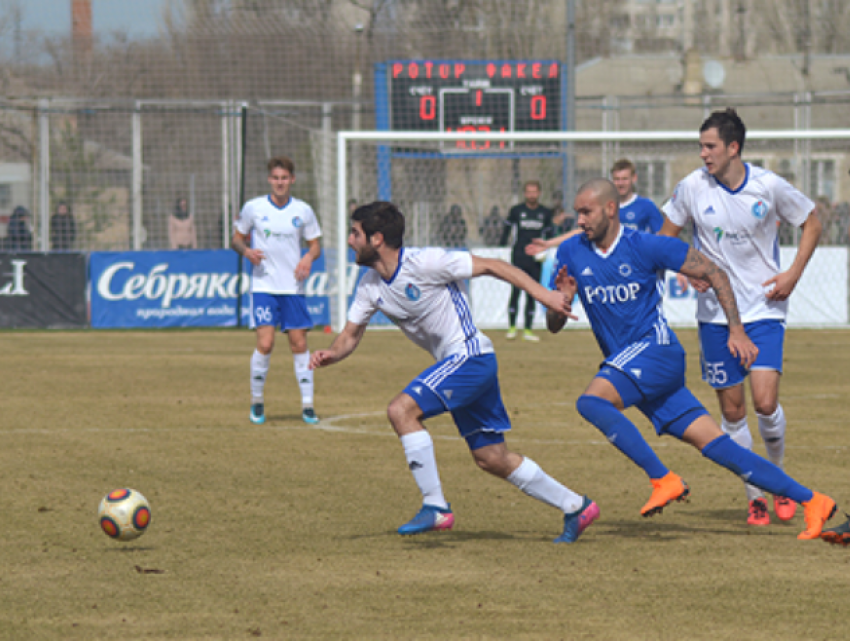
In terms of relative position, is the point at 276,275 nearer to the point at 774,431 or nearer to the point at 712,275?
the point at 774,431

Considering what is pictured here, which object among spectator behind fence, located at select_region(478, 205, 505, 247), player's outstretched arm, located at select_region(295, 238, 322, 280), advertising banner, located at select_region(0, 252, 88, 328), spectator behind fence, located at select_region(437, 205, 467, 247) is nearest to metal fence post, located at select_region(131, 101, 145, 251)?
advertising banner, located at select_region(0, 252, 88, 328)

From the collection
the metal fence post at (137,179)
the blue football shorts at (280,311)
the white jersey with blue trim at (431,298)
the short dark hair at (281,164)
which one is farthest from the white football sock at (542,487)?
the metal fence post at (137,179)

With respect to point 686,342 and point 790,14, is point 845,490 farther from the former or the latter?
point 790,14

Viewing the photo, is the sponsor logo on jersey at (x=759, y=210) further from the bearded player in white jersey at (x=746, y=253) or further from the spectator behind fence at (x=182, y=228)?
the spectator behind fence at (x=182, y=228)

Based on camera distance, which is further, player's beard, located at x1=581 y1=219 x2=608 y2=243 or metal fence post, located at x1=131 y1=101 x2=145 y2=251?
metal fence post, located at x1=131 y1=101 x2=145 y2=251

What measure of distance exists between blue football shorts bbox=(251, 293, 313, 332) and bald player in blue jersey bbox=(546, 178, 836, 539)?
5.32 m

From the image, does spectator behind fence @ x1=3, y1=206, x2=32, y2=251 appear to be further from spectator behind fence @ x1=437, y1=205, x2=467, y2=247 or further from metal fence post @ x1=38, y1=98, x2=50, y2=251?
spectator behind fence @ x1=437, y1=205, x2=467, y2=247

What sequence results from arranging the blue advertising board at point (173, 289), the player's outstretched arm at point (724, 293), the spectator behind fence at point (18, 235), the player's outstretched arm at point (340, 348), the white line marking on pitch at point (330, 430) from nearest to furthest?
the player's outstretched arm at point (724, 293) < the player's outstretched arm at point (340, 348) < the white line marking on pitch at point (330, 430) < the blue advertising board at point (173, 289) < the spectator behind fence at point (18, 235)

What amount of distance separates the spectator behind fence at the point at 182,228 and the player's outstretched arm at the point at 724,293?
63.8 ft

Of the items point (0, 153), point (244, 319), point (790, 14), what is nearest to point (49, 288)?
point (244, 319)

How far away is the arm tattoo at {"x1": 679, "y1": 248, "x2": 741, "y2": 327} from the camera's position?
6.38 meters

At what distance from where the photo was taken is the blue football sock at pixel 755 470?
20.3 ft

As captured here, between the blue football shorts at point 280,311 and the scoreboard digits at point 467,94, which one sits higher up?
the scoreboard digits at point 467,94

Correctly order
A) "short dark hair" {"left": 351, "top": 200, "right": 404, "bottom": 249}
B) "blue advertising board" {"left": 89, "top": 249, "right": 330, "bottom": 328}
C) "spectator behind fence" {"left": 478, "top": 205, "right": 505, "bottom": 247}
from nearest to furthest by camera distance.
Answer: "short dark hair" {"left": 351, "top": 200, "right": 404, "bottom": 249}, "blue advertising board" {"left": 89, "top": 249, "right": 330, "bottom": 328}, "spectator behind fence" {"left": 478, "top": 205, "right": 505, "bottom": 247}
